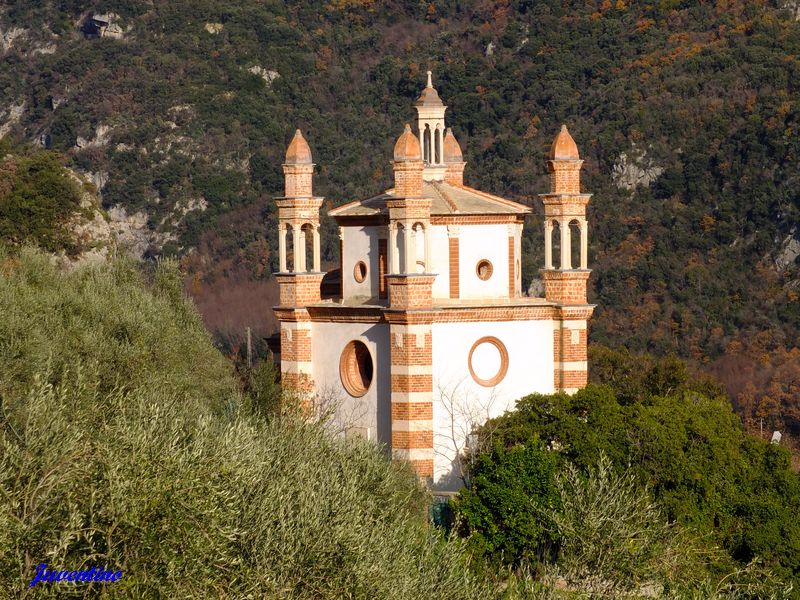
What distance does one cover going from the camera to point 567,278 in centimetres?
3516

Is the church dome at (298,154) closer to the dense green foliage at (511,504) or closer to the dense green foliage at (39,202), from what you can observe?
the dense green foliage at (511,504)

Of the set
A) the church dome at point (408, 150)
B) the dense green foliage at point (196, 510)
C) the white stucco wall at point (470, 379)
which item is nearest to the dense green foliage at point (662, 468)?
the white stucco wall at point (470, 379)

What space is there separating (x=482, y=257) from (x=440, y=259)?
2.81 ft

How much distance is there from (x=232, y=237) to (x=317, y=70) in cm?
1472

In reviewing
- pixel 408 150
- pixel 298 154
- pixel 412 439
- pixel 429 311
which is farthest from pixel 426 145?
pixel 412 439

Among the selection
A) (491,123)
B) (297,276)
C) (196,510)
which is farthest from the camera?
(491,123)

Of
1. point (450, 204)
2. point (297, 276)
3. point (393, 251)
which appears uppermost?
point (450, 204)

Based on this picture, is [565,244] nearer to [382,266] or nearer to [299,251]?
[382,266]

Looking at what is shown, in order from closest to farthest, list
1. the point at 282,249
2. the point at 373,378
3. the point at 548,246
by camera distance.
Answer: the point at 373,378 → the point at 548,246 → the point at 282,249

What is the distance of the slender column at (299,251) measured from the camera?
36.1m

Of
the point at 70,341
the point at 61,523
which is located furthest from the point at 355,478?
the point at 70,341

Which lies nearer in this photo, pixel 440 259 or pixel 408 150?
pixel 408 150

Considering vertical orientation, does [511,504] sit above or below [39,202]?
below

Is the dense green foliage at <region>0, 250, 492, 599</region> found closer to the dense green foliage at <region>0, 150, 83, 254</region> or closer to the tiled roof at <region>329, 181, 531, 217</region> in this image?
the tiled roof at <region>329, 181, 531, 217</region>
